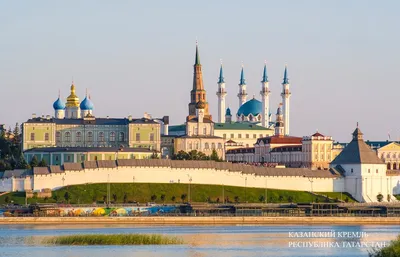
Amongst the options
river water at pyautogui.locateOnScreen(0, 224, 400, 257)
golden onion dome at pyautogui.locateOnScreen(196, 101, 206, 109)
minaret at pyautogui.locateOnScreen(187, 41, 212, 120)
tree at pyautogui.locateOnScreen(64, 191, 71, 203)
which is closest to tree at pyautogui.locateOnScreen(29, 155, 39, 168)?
tree at pyautogui.locateOnScreen(64, 191, 71, 203)

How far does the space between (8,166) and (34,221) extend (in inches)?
1331

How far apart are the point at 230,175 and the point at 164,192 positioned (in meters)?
7.36

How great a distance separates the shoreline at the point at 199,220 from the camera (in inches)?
3772

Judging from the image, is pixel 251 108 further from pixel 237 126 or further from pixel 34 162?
pixel 34 162

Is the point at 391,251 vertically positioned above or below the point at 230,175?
below

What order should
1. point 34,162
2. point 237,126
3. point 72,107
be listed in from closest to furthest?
point 34,162 → point 72,107 → point 237,126

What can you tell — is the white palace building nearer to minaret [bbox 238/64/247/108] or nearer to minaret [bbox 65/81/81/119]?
minaret [bbox 65/81/81/119]

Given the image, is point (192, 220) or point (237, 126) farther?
point (237, 126)

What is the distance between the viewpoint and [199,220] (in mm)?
97375

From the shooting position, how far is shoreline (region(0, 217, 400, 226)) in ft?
314

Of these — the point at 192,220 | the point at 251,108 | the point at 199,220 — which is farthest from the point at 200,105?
the point at 192,220

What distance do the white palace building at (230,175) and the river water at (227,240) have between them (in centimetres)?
2196

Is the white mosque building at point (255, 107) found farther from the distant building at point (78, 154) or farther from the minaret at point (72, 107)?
the distant building at point (78, 154)

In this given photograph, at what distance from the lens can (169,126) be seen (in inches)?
6954
